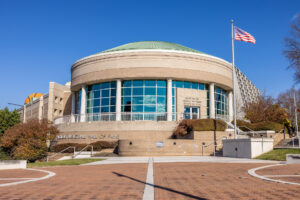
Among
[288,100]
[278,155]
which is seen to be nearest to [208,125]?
[278,155]

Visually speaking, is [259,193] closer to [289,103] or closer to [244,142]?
[244,142]

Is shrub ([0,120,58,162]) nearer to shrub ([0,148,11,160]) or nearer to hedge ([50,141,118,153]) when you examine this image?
shrub ([0,148,11,160])

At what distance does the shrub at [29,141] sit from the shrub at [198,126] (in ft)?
46.1

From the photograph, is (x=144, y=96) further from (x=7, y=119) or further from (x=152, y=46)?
(x=7, y=119)

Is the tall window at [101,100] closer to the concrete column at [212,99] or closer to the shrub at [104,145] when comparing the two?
the shrub at [104,145]

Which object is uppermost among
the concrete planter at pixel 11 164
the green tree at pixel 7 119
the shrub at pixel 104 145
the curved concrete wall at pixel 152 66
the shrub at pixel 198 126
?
the curved concrete wall at pixel 152 66

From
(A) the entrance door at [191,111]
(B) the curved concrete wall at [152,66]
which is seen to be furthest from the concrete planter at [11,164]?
(A) the entrance door at [191,111]

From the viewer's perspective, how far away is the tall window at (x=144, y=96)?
37.4 m

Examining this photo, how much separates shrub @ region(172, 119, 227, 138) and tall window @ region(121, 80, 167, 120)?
627 cm

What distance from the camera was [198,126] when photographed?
29781 millimetres

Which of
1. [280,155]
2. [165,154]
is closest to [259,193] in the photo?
[280,155]

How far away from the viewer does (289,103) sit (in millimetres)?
66500

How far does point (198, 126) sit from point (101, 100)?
50.7 feet

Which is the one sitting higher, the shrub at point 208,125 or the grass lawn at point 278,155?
the shrub at point 208,125
